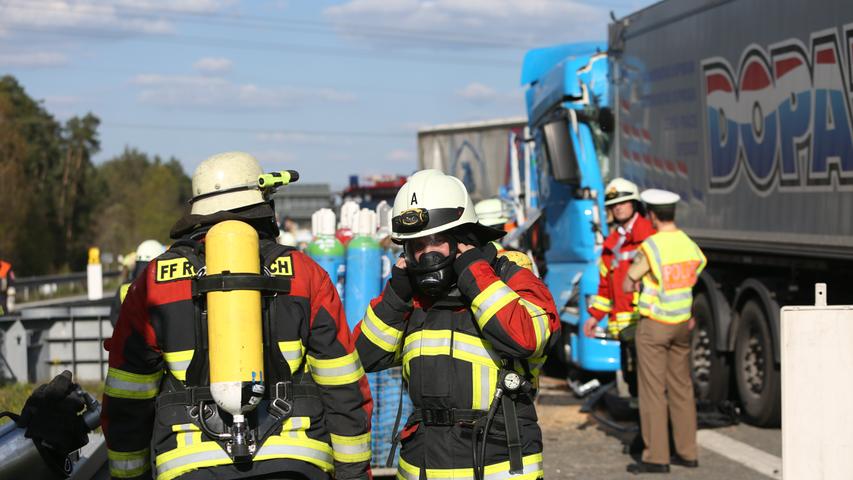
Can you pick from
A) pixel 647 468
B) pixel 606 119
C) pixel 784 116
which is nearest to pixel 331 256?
pixel 647 468

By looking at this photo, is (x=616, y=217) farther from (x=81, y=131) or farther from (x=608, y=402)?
(x=81, y=131)

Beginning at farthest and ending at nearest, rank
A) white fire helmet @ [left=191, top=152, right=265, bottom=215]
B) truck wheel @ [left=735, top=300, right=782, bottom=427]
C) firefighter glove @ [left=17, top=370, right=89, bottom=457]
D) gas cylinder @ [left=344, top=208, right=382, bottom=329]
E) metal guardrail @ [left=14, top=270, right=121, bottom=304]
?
metal guardrail @ [left=14, top=270, right=121, bottom=304], truck wheel @ [left=735, top=300, right=782, bottom=427], gas cylinder @ [left=344, top=208, right=382, bottom=329], firefighter glove @ [left=17, top=370, right=89, bottom=457], white fire helmet @ [left=191, top=152, right=265, bottom=215]

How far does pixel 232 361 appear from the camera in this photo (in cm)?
420

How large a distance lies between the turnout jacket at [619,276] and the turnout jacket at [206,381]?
5.65m

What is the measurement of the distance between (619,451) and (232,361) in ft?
22.5

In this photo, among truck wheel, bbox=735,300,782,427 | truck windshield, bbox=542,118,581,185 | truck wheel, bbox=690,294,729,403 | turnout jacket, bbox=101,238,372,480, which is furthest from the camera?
truck windshield, bbox=542,118,581,185

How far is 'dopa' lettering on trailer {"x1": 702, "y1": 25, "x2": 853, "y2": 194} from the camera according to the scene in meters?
9.61

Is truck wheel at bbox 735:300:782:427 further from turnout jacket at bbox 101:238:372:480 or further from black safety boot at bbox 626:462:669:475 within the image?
turnout jacket at bbox 101:238:372:480

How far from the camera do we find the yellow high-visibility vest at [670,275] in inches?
374

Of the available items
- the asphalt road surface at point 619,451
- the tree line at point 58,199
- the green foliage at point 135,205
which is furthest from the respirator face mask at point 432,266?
the green foliage at point 135,205

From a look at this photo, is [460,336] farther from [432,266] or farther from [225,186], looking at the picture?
[225,186]

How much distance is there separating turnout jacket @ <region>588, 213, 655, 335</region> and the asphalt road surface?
3.31 feet

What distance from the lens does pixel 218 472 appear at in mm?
4352

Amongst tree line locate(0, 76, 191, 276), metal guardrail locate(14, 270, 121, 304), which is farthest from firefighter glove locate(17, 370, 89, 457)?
tree line locate(0, 76, 191, 276)
